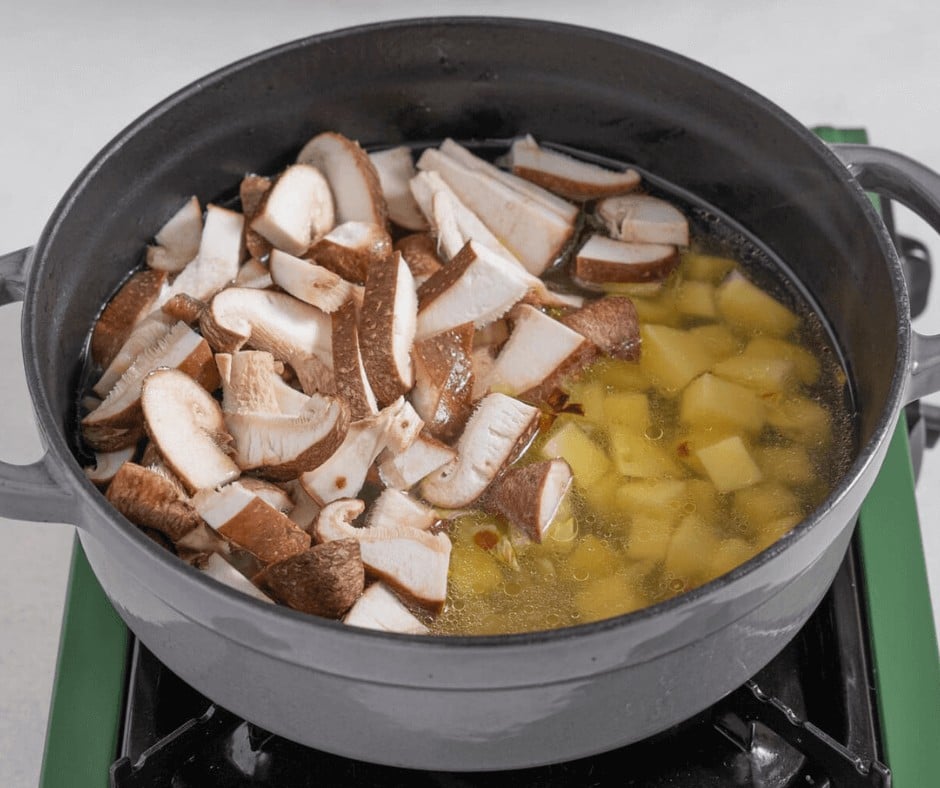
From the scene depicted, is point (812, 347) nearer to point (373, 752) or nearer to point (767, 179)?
point (767, 179)

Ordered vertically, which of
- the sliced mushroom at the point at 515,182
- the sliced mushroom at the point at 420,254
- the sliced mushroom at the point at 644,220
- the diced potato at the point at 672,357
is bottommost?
the diced potato at the point at 672,357

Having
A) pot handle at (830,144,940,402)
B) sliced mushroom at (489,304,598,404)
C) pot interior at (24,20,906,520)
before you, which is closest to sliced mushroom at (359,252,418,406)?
sliced mushroom at (489,304,598,404)

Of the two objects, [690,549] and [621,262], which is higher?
[621,262]

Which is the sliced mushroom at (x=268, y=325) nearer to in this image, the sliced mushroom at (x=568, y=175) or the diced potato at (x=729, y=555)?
the sliced mushroom at (x=568, y=175)

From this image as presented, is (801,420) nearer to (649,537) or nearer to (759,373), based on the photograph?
(759,373)

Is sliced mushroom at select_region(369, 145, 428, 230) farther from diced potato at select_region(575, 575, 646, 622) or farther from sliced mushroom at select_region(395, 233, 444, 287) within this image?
diced potato at select_region(575, 575, 646, 622)

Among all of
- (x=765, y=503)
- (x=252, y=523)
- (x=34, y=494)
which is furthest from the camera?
(x=765, y=503)

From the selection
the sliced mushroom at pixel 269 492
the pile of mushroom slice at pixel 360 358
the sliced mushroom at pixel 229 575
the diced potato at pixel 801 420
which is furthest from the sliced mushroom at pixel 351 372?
the diced potato at pixel 801 420

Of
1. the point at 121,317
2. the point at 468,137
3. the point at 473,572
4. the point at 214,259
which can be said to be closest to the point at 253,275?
the point at 214,259
